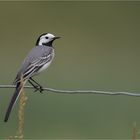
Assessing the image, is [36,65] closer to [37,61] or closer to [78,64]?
[37,61]

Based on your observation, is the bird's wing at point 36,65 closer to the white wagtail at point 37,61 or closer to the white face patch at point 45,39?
the white wagtail at point 37,61

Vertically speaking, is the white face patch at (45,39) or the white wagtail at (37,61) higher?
the white face patch at (45,39)

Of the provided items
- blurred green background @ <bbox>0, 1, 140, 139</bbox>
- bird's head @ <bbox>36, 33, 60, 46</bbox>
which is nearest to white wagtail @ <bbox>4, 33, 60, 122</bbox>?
bird's head @ <bbox>36, 33, 60, 46</bbox>

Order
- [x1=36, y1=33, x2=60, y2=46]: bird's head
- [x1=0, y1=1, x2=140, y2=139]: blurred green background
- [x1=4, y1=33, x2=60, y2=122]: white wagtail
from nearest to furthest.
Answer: [x1=4, y1=33, x2=60, y2=122]: white wagtail < [x1=36, y1=33, x2=60, y2=46]: bird's head < [x1=0, y1=1, x2=140, y2=139]: blurred green background

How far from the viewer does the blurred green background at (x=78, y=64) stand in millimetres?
11984

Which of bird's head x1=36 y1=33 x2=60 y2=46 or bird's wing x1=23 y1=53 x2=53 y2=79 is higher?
bird's head x1=36 y1=33 x2=60 y2=46

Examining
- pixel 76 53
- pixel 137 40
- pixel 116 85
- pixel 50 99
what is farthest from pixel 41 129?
pixel 137 40

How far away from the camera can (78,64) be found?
55.0 feet

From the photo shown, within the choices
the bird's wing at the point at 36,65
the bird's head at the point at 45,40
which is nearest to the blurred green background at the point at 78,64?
the bird's head at the point at 45,40

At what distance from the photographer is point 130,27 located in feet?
64.8

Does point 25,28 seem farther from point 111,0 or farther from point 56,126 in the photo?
point 56,126

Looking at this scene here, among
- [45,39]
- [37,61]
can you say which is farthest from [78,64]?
[37,61]

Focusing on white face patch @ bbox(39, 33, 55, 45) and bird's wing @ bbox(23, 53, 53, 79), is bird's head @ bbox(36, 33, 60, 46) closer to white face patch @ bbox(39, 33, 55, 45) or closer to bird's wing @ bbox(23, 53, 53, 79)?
white face patch @ bbox(39, 33, 55, 45)

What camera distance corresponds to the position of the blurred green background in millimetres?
11984
